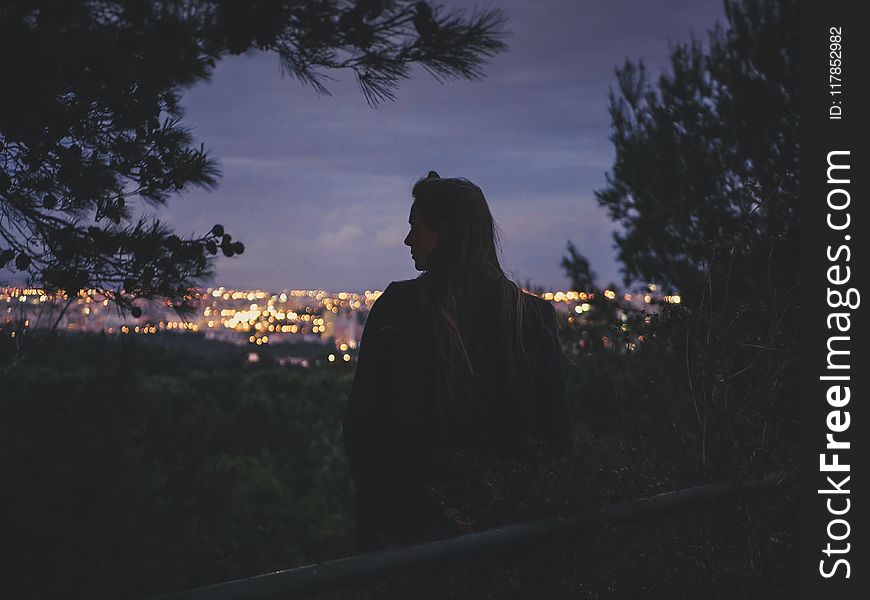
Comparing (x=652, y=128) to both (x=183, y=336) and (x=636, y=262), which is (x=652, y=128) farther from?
(x=183, y=336)

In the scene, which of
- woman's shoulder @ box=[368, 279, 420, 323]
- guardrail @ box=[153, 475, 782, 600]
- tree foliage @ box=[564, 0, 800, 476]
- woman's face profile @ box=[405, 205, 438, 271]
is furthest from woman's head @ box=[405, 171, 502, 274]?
tree foliage @ box=[564, 0, 800, 476]

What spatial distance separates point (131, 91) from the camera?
312cm

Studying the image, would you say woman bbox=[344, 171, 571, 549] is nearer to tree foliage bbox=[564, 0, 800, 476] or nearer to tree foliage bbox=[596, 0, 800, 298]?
tree foliage bbox=[564, 0, 800, 476]

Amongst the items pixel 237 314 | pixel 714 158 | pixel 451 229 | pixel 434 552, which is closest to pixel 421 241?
pixel 451 229

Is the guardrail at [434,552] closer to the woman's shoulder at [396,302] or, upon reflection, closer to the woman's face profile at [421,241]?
the woman's shoulder at [396,302]

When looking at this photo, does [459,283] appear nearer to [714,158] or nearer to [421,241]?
[421,241]

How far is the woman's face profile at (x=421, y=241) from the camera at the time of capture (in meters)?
2.64

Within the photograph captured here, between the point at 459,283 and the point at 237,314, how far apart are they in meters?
11.1

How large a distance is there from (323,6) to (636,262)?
6.65 metres

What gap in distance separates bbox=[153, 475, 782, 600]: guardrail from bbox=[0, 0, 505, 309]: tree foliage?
1.52 meters

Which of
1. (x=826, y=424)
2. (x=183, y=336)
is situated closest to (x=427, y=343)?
(x=826, y=424)

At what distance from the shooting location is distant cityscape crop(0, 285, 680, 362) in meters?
3.96

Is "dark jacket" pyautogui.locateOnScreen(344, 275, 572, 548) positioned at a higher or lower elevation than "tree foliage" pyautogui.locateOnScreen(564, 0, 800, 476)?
lower

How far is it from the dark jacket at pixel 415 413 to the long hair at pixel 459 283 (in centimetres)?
2
